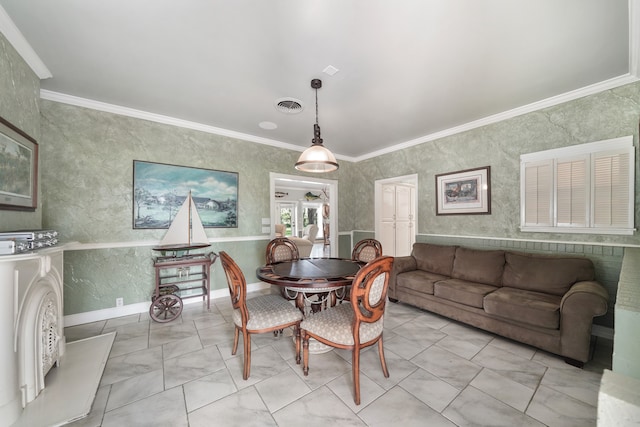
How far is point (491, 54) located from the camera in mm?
2064

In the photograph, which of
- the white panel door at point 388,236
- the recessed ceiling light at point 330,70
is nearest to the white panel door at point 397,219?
the white panel door at point 388,236

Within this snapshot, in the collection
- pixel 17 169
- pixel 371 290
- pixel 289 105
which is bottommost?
pixel 371 290

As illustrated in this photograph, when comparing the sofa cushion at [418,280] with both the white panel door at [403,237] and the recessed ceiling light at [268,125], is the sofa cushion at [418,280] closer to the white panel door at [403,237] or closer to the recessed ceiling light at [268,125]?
the white panel door at [403,237]

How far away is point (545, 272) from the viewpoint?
8.54ft

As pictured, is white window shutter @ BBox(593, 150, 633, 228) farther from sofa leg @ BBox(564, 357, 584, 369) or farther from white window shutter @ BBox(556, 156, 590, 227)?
sofa leg @ BBox(564, 357, 584, 369)

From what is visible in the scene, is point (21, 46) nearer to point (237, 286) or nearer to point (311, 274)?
point (237, 286)

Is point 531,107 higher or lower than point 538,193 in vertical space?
higher

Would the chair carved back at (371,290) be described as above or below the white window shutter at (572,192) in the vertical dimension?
below

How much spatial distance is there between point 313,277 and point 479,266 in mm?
2312

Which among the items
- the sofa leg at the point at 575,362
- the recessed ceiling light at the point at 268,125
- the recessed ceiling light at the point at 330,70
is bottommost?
the sofa leg at the point at 575,362

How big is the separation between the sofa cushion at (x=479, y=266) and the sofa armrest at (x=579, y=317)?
830mm

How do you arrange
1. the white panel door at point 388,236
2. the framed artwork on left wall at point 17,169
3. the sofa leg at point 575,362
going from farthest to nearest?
the white panel door at point 388,236, the sofa leg at point 575,362, the framed artwork on left wall at point 17,169

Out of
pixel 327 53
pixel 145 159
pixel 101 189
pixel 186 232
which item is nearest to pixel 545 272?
pixel 327 53

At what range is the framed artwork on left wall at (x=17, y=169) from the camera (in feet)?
5.88
